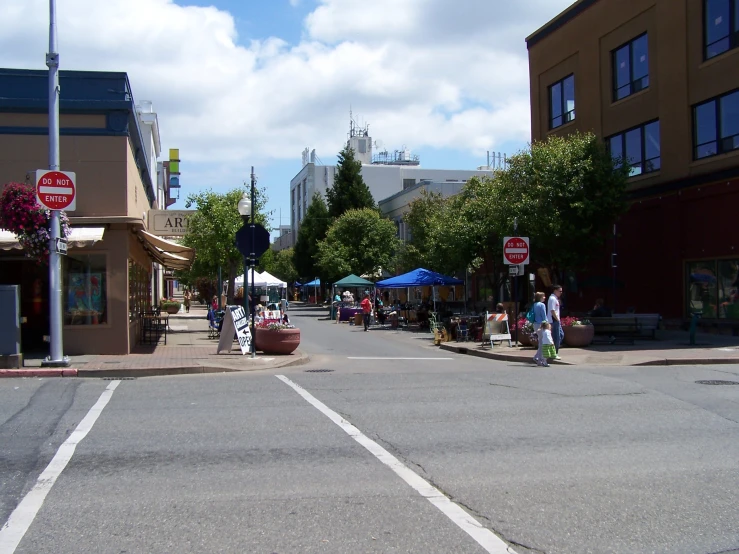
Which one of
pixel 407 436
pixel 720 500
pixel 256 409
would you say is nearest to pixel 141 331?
pixel 256 409

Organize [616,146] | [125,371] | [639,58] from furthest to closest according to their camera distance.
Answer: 1. [616,146]
2. [639,58]
3. [125,371]

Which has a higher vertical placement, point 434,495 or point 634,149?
point 634,149

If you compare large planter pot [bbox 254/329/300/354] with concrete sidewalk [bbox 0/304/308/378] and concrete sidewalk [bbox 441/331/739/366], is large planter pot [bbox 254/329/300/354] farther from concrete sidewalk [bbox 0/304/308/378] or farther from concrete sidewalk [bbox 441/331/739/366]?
concrete sidewalk [bbox 441/331/739/366]

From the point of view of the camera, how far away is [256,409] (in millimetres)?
10812

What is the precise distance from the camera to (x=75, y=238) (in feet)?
53.2

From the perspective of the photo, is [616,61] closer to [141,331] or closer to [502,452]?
[141,331]

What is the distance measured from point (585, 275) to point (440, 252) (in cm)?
676

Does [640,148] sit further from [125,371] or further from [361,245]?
[361,245]

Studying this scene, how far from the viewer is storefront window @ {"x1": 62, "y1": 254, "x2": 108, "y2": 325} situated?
17.8 m

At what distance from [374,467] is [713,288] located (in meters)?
20.6

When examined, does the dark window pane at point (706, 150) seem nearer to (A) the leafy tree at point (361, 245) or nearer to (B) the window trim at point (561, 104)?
(B) the window trim at point (561, 104)

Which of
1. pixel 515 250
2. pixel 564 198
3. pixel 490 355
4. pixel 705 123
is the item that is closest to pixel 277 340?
pixel 490 355

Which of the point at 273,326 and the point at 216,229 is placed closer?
the point at 273,326

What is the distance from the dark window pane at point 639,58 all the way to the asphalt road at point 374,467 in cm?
1843
